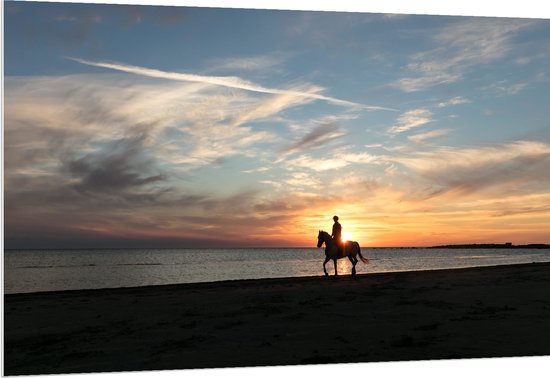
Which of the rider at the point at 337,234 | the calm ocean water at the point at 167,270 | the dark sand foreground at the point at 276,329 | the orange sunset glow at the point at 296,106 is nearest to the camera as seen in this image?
the dark sand foreground at the point at 276,329

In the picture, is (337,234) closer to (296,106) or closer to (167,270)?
(296,106)

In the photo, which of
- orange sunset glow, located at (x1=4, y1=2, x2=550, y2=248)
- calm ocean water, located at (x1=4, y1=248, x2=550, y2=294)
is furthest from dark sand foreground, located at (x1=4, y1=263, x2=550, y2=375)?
calm ocean water, located at (x1=4, y1=248, x2=550, y2=294)

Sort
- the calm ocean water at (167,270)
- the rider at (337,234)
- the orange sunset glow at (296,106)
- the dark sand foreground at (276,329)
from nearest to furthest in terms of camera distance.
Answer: the dark sand foreground at (276,329)
the orange sunset glow at (296,106)
the rider at (337,234)
the calm ocean water at (167,270)

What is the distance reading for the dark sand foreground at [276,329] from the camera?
7051 mm

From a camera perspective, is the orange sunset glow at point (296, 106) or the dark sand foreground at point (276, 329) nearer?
the dark sand foreground at point (276, 329)

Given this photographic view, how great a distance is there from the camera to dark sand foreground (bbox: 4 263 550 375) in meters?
7.05

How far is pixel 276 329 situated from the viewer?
8438 millimetres

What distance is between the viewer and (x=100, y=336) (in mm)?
8438

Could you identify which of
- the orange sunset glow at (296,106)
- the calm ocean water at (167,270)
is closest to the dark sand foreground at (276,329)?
the orange sunset glow at (296,106)

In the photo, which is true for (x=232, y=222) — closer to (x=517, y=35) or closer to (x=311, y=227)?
(x=311, y=227)

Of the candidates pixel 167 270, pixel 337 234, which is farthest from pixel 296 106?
pixel 167 270

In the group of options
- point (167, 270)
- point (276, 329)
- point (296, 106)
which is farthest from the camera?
point (167, 270)

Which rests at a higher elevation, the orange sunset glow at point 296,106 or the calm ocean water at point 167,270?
the orange sunset glow at point 296,106

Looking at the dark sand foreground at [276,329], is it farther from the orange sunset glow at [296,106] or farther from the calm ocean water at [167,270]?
the calm ocean water at [167,270]
